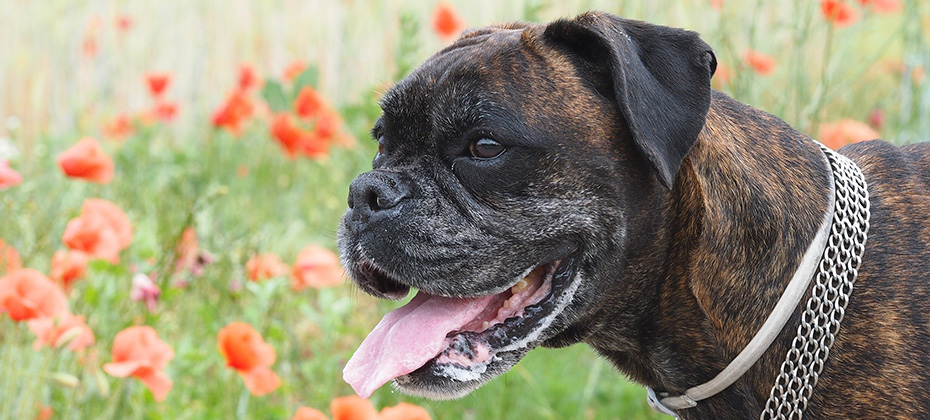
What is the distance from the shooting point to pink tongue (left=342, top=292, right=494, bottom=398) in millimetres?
2443

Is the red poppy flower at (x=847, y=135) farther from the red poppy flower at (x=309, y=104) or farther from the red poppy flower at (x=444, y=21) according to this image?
the red poppy flower at (x=309, y=104)

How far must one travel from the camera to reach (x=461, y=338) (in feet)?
8.23

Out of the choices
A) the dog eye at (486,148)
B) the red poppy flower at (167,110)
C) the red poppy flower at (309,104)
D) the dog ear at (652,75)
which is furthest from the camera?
the red poppy flower at (167,110)

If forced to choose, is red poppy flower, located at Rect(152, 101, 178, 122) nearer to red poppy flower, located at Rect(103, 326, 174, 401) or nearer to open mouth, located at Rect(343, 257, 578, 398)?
red poppy flower, located at Rect(103, 326, 174, 401)

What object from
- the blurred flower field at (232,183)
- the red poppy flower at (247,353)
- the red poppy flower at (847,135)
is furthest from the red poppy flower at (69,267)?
the red poppy flower at (847,135)

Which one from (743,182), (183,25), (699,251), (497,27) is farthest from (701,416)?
(183,25)

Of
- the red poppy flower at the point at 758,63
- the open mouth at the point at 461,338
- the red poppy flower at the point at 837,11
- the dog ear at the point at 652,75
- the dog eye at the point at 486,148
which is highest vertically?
the dog ear at the point at 652,75

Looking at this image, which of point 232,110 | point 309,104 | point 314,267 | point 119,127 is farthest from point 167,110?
point 314,267

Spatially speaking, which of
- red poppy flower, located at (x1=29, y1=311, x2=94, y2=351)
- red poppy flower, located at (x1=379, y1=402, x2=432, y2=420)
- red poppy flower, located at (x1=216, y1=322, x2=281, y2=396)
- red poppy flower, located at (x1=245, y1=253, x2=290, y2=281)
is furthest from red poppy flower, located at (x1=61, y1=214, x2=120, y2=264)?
red poppy flower, located at (x1=379, y1=402, x2=432, y2=420)

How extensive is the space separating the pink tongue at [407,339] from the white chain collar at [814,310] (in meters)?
0.72

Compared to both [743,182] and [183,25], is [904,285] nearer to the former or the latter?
[743,182]

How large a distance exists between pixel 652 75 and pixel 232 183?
4327mm

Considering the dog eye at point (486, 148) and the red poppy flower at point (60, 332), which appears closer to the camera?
the dog eye at point (486, 148)

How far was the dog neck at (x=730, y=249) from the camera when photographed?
2400 mm
